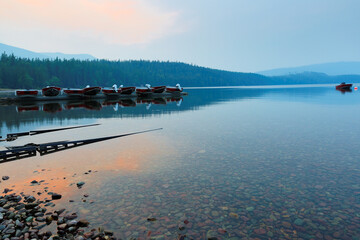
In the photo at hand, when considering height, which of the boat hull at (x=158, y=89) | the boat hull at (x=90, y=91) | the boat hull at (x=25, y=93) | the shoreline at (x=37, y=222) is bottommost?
the shoreline at (x=37, y=222)

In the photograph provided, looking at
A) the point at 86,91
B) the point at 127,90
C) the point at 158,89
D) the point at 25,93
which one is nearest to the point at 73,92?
the point at 86,91

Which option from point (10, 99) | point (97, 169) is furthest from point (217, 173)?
point (10, 99)

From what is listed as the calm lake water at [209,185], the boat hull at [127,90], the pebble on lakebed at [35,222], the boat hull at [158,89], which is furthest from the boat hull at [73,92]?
the pebble on lakebed at [35,222]

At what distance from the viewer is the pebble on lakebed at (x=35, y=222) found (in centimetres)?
621

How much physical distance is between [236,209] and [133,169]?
568cm

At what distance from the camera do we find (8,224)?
6711mm

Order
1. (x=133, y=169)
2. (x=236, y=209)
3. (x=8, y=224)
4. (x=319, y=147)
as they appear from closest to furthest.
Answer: (x=8, y=224) → (x=236, y=209) → (x=133, y=169) → (x=319, y=147)

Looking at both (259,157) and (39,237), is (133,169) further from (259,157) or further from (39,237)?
(259,157)

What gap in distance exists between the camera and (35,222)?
6.91 metres

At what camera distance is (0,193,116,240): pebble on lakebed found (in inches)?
245

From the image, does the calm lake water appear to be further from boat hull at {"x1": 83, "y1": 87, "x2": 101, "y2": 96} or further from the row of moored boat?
boat hull at {"x1": 83, "y1": 87, "x2": 101, "y2": 96}

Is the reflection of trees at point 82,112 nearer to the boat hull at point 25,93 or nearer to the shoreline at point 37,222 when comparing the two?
the boat hull at point 25,93

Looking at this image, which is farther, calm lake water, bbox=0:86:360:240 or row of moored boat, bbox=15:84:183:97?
row of moored boat, bbox=15:84:183:97

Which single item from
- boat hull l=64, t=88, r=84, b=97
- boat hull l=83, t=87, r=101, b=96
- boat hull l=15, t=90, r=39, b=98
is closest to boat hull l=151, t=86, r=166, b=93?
boat hull l=83, t=87, r=101, b=96
